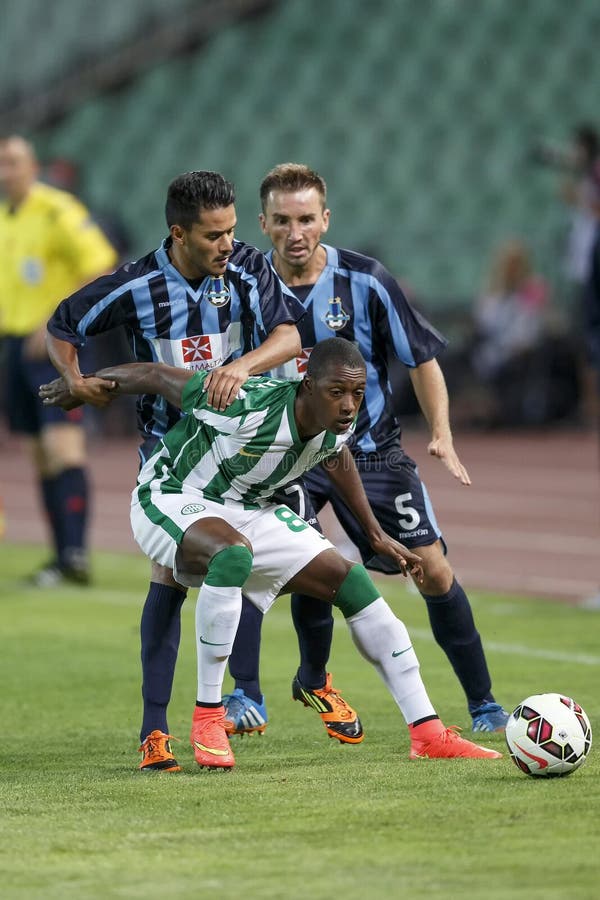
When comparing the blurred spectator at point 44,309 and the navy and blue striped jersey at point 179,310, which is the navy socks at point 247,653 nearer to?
the navy and blue striped jersey at point 179,310

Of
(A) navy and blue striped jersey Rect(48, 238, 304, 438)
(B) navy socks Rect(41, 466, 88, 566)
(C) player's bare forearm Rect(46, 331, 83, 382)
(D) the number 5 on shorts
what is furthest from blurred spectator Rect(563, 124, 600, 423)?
(C) player's bare forearm Rect(46, 331, 83, 382)

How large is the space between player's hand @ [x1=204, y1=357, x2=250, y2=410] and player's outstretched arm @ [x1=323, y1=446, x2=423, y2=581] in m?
0.45

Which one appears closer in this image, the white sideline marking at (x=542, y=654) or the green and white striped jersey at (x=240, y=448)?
the green and white striped jersey at (x=240, y=448)

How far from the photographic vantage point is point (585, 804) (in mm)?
4320

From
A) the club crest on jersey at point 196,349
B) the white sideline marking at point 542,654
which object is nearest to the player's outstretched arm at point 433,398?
Result: the club crest on jersey at point 196,349

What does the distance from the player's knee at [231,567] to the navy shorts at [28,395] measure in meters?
4.94

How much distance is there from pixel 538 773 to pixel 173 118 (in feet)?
60.4

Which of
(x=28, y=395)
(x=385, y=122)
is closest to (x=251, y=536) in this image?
(x=28, y=395)

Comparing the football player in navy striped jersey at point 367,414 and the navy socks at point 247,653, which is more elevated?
the football player in navy striped jersey at point 367,414

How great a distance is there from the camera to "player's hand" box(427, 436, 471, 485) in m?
5.49

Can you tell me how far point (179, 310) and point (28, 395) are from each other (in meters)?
4.68

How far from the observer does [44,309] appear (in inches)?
391

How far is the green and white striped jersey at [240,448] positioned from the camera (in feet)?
16.5

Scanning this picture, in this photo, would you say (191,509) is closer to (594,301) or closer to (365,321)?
(365,321)
